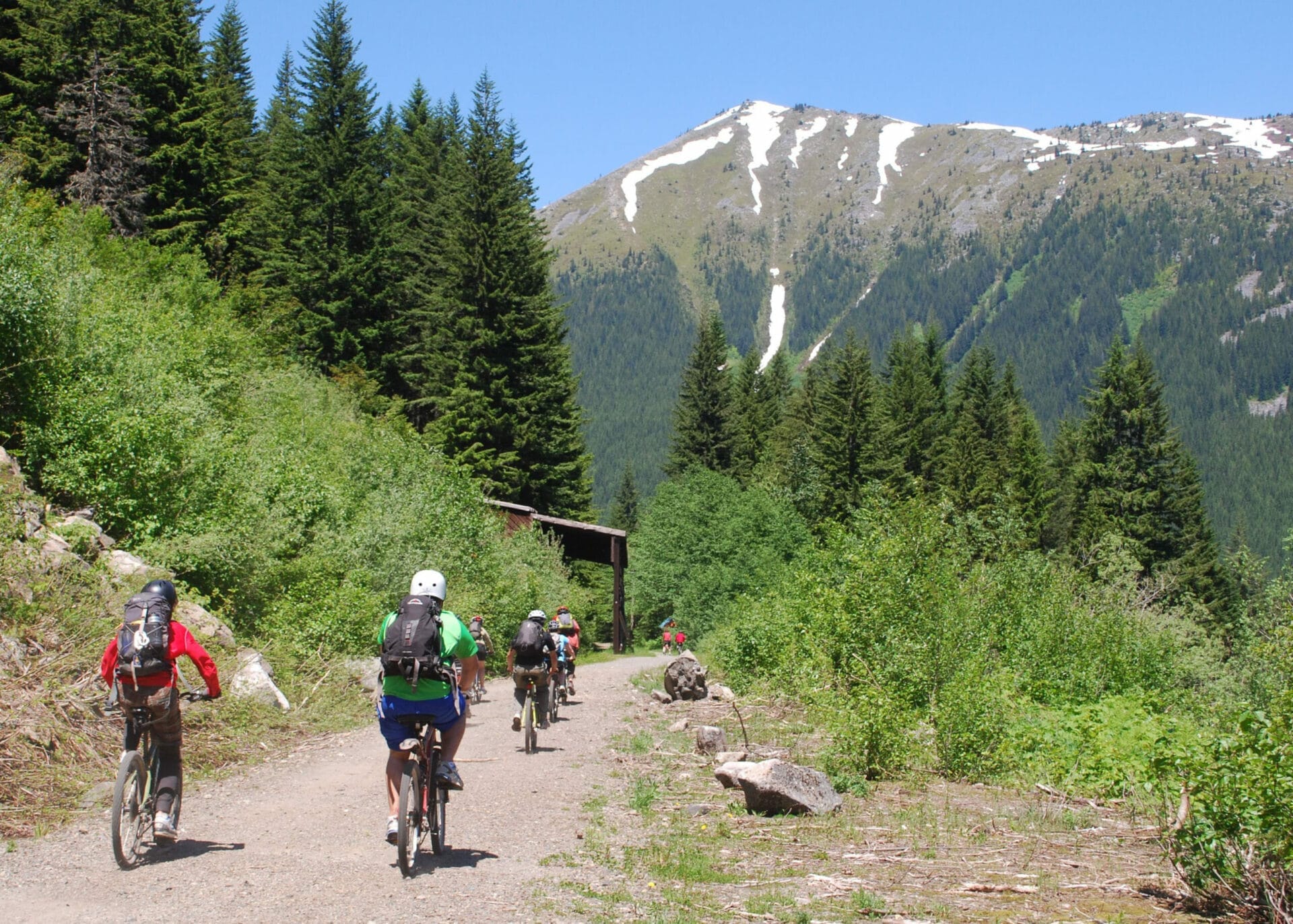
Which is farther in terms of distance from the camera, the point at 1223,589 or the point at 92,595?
the point at 1223,589

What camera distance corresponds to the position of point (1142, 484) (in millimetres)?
54750

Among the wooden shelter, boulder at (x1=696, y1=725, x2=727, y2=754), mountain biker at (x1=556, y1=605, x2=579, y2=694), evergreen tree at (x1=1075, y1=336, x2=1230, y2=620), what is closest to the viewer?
boulder at (x1=696, y1=725, x2=727, y2=754)

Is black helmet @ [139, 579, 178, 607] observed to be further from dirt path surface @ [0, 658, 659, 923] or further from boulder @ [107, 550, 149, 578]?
boulder @ [107, 550, 149, 578]

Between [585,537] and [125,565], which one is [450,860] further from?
[585,537]

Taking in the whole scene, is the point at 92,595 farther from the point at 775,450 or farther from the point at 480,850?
the point at 775,450

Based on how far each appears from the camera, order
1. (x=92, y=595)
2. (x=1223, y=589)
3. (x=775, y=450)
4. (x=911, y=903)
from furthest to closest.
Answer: (x=775, y=450)
(x=1223, y=589)
(x=92, y=595)
(x=911, y=903)

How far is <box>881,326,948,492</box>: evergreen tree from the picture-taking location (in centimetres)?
5725

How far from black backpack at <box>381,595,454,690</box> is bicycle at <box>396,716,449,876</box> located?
0.46 meters

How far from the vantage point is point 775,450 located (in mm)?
61000

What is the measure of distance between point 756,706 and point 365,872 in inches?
496

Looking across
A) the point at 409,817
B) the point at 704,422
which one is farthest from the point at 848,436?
the point at 409,817

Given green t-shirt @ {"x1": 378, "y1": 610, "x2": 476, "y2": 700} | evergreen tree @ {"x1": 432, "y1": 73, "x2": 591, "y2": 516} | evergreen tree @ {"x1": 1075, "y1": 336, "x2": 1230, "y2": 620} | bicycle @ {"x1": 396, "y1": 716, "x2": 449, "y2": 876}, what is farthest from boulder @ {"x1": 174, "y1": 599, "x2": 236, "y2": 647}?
evergreen tree @ {"x1": 1075, "y1": 336, "x2": 1230, "y2": 620}

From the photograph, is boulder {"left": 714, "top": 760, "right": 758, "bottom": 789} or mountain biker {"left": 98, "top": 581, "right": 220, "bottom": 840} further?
boulder {"left": 714, "top": 760, "right": 758, "bottom": 789}

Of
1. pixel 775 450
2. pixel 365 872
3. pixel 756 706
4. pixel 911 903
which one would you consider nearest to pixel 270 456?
pixel 756 706
